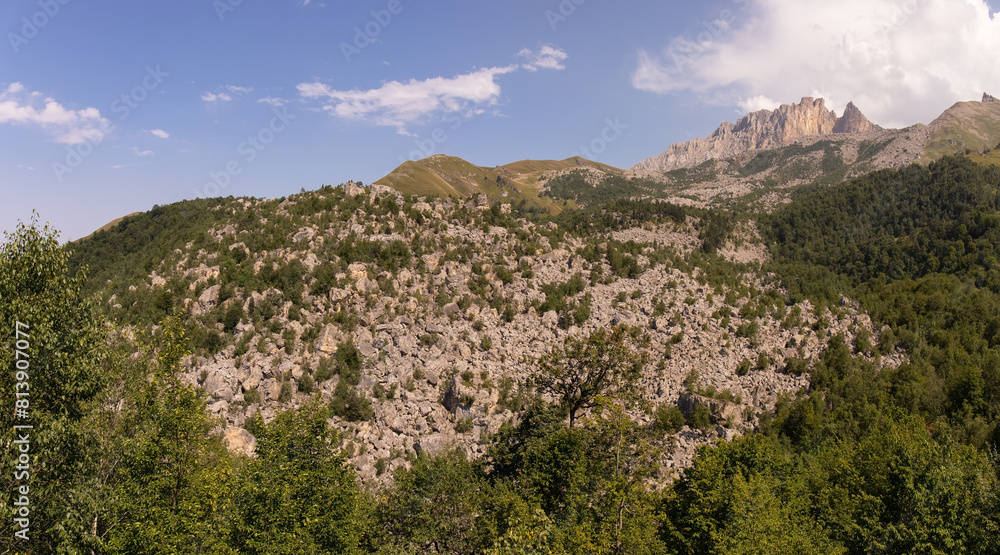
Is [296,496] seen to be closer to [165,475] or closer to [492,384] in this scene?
[165,475]

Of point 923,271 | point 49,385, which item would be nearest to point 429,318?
point 49,385

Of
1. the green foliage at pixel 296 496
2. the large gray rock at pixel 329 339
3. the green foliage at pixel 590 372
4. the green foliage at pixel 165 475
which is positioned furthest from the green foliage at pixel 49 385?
the green foliage at pixel 590 372

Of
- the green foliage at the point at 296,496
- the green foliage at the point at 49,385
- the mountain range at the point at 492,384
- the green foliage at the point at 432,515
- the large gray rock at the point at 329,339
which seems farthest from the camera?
the large gray rock at the point at 329,339

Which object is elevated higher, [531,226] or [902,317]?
[531,226]

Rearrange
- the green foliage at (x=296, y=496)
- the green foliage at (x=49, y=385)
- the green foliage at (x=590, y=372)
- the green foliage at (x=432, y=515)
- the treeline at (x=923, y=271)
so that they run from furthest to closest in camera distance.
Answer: the treeline at (x=923, y=271) → the green foliage at (x=590, y=372) → the green foliage at (x=432, y=515) → the green foliage at (x=296, y=496) → the green foliage at (x=49, y=385)

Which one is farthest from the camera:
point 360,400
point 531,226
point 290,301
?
point 531,226

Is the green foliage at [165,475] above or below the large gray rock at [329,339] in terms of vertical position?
below

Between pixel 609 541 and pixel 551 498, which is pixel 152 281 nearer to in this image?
pixel 551 498

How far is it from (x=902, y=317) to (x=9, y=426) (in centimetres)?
7161

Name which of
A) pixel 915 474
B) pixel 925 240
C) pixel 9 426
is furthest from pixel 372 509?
pixel 925 240

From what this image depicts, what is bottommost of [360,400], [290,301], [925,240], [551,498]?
[551,498]

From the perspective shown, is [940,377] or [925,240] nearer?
[940,377]

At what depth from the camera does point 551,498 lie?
2623 centimetres

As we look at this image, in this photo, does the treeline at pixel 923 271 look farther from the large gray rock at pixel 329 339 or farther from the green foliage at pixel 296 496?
the large gray rock at pixel 329 339
